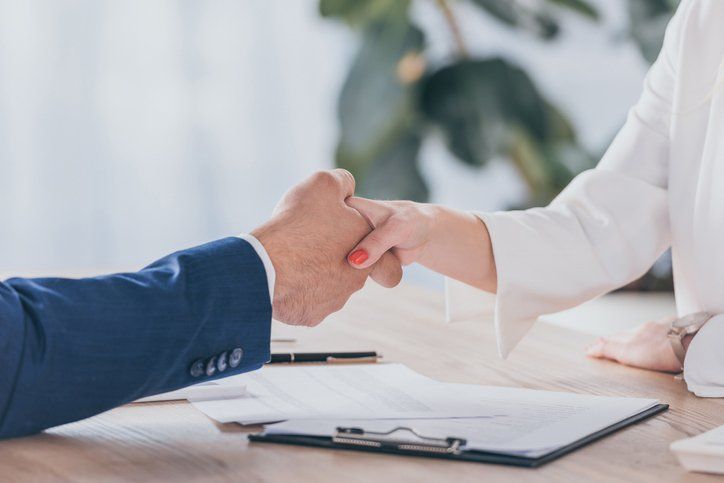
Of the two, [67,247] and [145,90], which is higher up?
[145,90]

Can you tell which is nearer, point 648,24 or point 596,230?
point 596,230

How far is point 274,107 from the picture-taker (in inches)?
153

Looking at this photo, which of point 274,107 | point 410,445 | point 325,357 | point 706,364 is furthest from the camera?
point 274,107

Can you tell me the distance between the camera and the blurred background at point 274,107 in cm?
345

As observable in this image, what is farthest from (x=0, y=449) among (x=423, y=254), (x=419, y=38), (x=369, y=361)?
(x=419, y=38)

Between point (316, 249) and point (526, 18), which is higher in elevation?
point (526, 18)

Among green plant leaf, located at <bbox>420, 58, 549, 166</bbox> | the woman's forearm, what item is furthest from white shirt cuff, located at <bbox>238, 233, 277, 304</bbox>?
green plant leaf, located at <bbox>420, 58, 549, 166</bbox>

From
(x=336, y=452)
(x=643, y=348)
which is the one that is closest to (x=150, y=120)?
(x=643, y=348)

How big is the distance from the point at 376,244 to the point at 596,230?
375 mm

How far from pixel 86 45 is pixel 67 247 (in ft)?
2.34

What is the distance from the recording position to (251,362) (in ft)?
3.38

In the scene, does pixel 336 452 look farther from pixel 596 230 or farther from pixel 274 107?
pixel 274 107

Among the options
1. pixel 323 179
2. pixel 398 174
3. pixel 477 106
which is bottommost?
pixel 398 174

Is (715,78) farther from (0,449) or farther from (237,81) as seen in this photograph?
(237,81)
